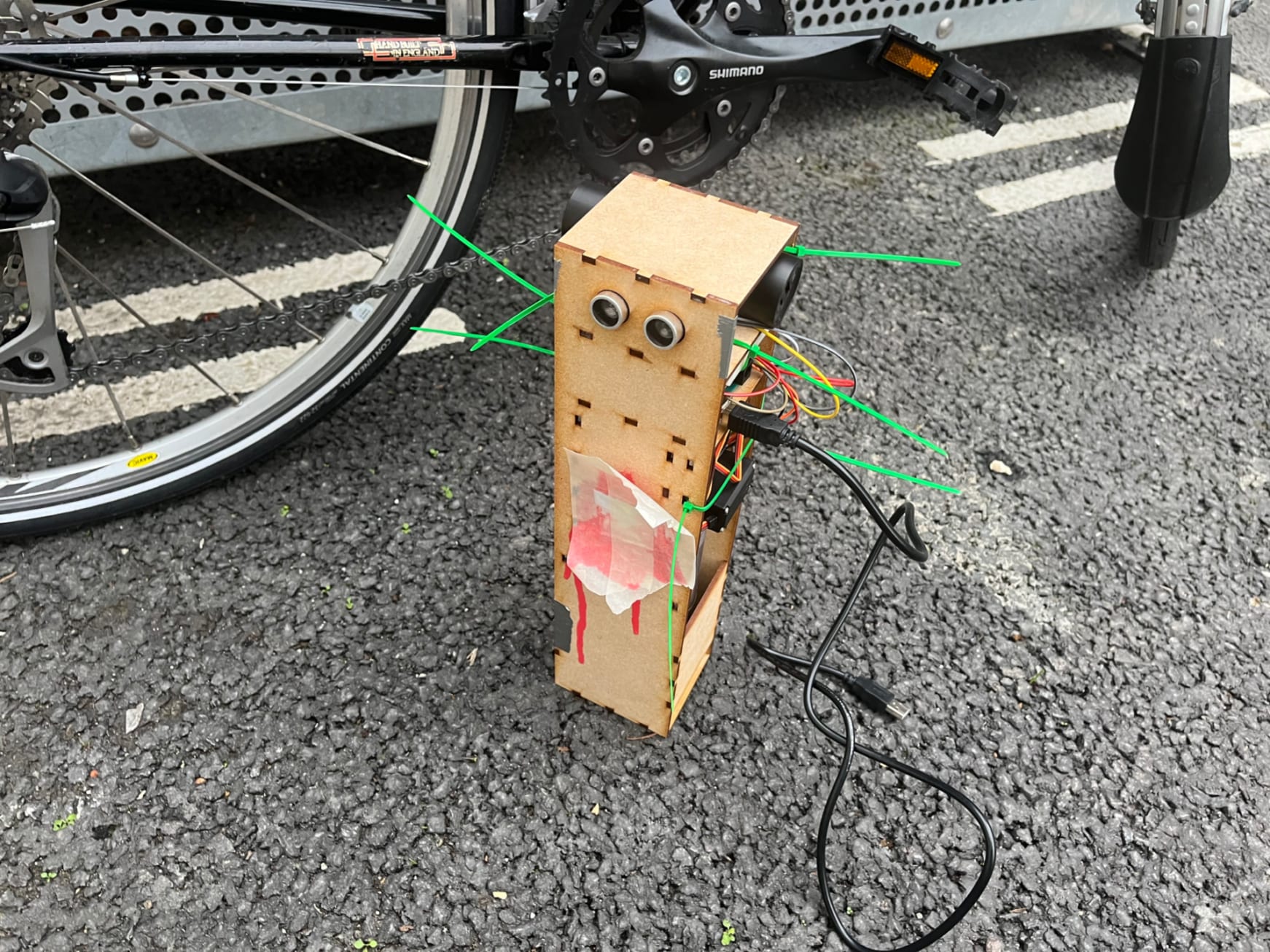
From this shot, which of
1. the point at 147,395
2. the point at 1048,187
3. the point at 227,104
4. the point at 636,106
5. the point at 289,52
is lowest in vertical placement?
the point at 147,395

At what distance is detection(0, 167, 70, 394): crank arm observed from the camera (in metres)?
1.32

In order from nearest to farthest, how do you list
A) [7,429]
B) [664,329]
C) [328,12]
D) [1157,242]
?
[664,329] < [328,12] < [7,429] < [1157,242]

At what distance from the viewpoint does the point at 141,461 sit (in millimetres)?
1578

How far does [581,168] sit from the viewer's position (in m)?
1.58

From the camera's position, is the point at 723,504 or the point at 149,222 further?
the point at 149,222

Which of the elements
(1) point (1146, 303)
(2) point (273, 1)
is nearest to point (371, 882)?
(2) point (273, 1)

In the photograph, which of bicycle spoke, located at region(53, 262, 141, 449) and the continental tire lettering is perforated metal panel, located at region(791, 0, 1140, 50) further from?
bicycle spoke, located at region(53, 262, 141, 449)

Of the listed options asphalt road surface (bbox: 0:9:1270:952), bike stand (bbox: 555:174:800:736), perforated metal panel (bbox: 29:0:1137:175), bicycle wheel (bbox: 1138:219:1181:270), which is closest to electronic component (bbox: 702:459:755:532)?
bike stand (bbox: 555:174:800:736)

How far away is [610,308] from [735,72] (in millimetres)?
754

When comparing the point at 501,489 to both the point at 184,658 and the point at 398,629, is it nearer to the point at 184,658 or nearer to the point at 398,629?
the point at 398,629

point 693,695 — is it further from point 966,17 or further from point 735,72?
point 966,17

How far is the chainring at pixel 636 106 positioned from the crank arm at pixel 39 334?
2.34 feet

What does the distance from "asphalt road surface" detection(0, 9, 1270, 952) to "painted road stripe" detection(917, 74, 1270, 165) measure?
1.97 ft

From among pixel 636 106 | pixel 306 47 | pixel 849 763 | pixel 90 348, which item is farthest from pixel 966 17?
pixel 90 348
